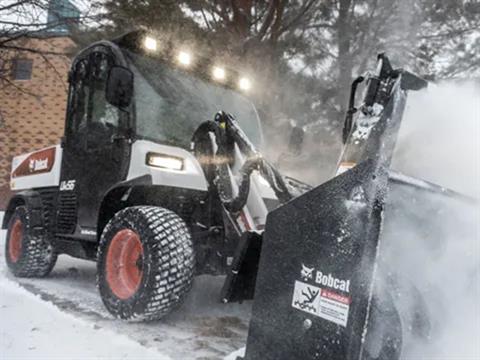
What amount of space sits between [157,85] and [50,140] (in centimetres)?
1282

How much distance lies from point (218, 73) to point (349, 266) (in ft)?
10.5

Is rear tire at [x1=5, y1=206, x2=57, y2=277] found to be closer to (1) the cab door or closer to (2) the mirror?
(1) the cab door

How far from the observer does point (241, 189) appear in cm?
331

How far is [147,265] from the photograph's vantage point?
3.32 metres

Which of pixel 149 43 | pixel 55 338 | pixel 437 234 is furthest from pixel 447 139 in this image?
pixel 55 338

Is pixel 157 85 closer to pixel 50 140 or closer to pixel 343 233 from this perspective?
pixel 343 233

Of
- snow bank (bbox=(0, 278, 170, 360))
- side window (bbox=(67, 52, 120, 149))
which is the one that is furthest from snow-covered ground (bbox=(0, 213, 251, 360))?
side window (bbox=(67, 52, 120, 149))

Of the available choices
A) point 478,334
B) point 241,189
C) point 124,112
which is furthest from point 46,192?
point 478,334

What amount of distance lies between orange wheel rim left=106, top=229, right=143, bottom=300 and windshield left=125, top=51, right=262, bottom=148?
3.00 feet

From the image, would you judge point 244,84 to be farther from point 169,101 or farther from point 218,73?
point 169,101

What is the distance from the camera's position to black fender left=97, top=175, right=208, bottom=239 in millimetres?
3744

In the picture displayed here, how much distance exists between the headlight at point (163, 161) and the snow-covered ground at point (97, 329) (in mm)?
1193

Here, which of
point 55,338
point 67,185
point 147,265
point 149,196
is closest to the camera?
point 55,338

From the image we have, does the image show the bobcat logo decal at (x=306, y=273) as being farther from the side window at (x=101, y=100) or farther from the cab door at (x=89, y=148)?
the side window at (x=101, y=100)
